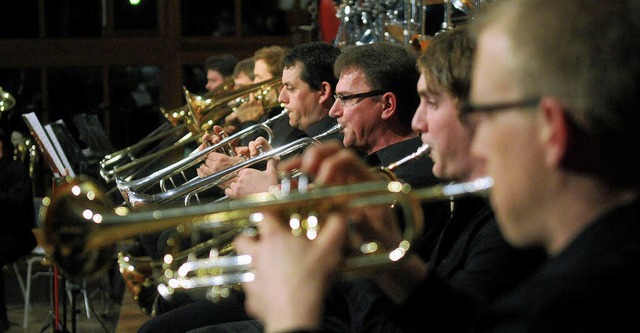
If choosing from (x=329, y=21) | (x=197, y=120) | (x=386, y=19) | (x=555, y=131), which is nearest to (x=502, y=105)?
(x=555, y=131)

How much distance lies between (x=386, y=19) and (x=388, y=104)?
2426 millimetres

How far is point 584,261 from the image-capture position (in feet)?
4.41

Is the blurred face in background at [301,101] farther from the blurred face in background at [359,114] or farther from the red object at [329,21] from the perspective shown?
the red object at [329,21]

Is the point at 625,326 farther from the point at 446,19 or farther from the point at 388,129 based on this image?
the point at 446,19

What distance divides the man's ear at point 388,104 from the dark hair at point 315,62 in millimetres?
994

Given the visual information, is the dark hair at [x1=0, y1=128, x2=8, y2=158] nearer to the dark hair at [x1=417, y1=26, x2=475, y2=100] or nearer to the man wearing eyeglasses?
the man wearing eyeglasses

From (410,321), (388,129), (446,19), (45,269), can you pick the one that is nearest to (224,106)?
(446,19)

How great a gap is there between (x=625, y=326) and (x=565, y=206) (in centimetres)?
20

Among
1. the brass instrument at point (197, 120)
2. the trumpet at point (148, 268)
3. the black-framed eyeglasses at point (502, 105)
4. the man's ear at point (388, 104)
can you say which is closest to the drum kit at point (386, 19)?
the brass instrument at point (197, 120)

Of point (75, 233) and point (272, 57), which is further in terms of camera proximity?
point (272, 57)

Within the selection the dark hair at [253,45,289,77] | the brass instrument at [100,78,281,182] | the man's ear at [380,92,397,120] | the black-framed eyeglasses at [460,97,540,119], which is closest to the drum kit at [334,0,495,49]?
the dark hair at [253,45,289,77]

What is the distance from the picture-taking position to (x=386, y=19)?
564 centimetres

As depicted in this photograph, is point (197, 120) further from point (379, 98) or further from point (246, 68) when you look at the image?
point (379, 98)

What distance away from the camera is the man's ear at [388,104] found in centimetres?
329
